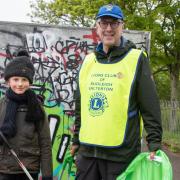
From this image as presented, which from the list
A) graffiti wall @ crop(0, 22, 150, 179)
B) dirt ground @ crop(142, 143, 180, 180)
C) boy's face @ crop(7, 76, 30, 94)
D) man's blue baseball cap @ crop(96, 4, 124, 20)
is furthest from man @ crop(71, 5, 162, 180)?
dirt ground @ crop(142, 143, 180, 180)

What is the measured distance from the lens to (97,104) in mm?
3637

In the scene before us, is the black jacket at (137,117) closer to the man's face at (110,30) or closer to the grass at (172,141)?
the man's face at (110,30)

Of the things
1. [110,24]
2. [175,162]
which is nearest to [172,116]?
[175,162]

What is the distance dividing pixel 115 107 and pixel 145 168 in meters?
0.50

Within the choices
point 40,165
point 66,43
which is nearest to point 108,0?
point 66,43

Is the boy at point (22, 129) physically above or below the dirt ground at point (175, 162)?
above

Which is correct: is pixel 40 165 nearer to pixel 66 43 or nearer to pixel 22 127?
pixel 22 127

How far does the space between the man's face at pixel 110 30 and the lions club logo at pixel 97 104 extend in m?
0.39

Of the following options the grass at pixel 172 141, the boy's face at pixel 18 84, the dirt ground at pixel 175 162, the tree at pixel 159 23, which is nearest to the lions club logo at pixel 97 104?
the boy's face at pixel 18 84

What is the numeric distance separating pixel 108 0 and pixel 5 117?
51.0 feet

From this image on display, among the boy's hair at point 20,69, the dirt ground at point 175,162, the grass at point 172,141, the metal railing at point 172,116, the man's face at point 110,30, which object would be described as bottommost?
the dirt ground at point 175,162

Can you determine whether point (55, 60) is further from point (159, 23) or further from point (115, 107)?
point (159, 23)

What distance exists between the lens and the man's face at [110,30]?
12.0 ft

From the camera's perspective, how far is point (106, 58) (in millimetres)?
3707
